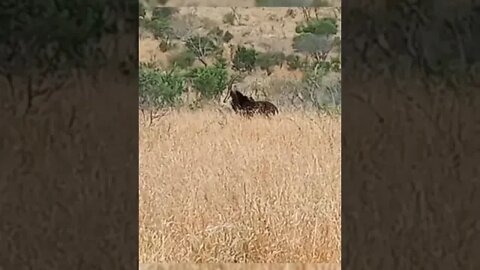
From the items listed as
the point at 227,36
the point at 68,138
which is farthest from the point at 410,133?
the point at 227,36

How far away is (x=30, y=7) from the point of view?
452 mm

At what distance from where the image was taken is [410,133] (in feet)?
1.44

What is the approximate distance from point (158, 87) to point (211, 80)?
3.8 inches

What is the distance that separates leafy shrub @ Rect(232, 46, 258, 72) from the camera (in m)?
0.79

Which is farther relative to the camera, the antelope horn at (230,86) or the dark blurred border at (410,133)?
the antelope horn at (230,86)

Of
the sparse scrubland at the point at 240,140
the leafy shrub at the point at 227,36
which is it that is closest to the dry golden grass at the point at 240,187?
the sparse scrubland at the point at 240,140

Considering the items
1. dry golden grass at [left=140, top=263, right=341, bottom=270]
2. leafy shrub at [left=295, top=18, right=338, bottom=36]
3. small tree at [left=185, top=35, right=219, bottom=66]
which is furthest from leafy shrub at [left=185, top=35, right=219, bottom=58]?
dry golden grass at [left=140, top=263, right=341, bottom=270]

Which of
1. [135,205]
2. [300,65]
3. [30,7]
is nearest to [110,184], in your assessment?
[135,205]

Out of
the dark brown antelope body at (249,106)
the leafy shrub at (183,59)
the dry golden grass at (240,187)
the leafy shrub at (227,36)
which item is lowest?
the dry golden grass at (240,187)

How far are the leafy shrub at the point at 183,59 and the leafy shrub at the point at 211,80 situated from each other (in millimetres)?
30

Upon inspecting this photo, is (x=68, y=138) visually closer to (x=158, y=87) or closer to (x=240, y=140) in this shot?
(x=158, y=87)

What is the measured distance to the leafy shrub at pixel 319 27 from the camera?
687 millimetres

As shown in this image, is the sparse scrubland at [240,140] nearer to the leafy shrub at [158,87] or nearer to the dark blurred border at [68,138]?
the leafy shrub at [158,87]

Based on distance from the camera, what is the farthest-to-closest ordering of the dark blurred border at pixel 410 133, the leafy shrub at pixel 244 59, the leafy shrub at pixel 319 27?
1. the leafy shrub at pixel 244 59
2. the leafy shrub at pixel 319 27
3. the dark blurred border at pixel 410 133
